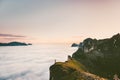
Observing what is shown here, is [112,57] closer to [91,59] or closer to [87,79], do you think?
[91,59]

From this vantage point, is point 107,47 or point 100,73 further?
point 107,47

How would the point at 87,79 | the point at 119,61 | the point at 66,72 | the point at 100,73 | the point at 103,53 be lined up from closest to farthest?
1. the point at 87,79
2. the point at 66,72
3. the point at 100,73
4. the point at 119,61
5. the point at 103,53

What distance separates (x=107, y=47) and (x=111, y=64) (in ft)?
60.0

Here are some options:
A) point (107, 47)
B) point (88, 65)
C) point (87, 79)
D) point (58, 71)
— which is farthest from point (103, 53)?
point (87, 79)

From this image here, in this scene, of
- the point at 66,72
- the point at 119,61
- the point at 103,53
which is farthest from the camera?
the point at 103,53

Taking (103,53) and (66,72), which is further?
(103,53)

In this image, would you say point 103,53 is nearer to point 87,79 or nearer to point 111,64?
point 111,64

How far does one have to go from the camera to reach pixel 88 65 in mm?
179625

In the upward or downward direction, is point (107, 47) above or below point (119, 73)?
above

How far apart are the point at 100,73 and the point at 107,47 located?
35676mm

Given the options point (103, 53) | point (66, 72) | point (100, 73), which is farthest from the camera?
point (103, 53)

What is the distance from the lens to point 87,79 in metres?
103

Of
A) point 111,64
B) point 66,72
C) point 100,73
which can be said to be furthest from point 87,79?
point 111,64

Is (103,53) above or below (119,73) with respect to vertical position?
above
